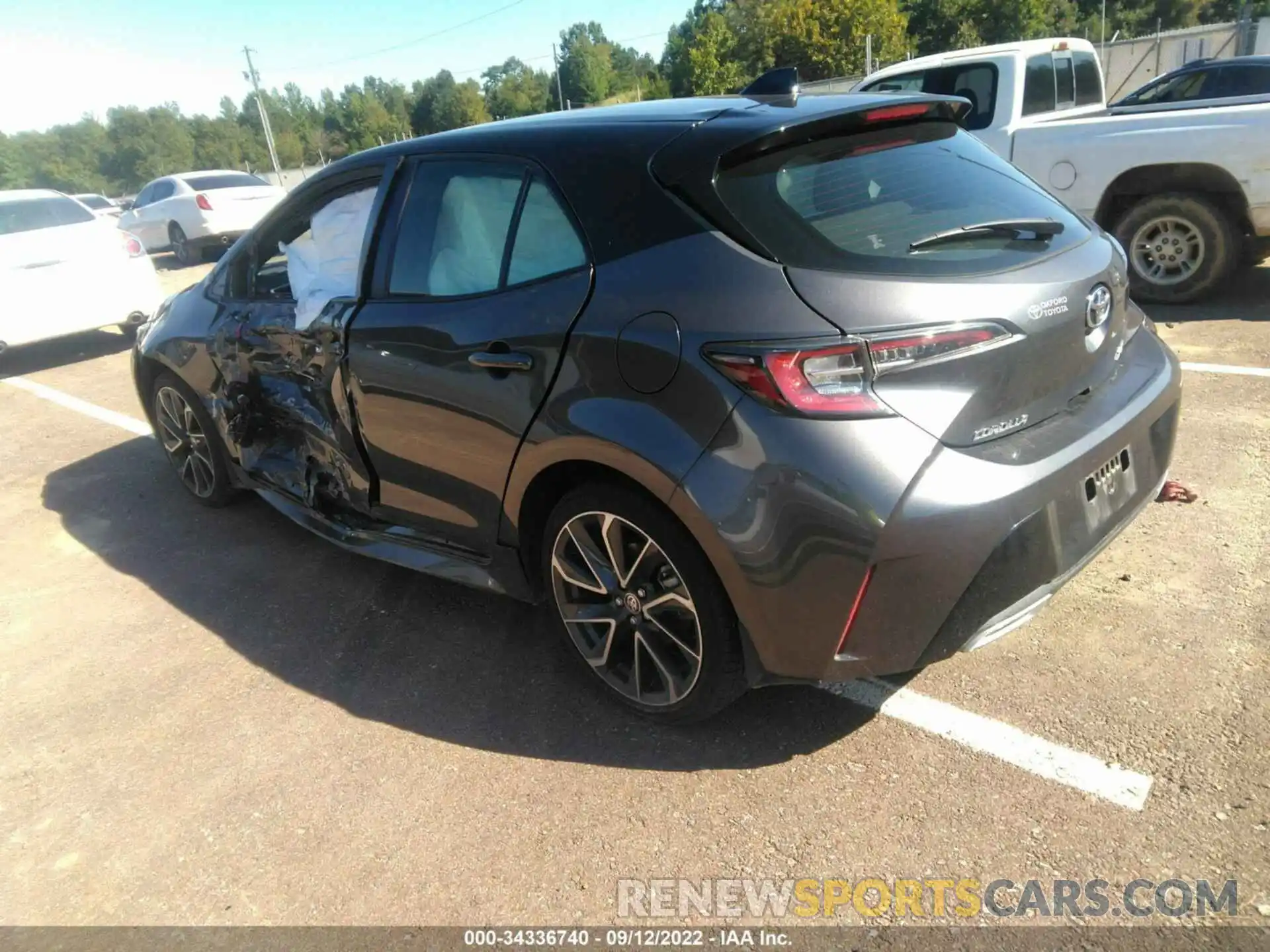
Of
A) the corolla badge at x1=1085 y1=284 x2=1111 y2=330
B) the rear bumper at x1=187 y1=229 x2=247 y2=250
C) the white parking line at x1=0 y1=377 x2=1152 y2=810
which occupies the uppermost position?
the corolla badge at x1=1085 y1=284 x2=1111 y2=330

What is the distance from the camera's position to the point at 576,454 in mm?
2656

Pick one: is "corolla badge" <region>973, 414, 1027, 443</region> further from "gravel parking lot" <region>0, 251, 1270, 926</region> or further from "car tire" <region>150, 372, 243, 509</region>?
"car tire" <region>150, 372, 243, 509</region>

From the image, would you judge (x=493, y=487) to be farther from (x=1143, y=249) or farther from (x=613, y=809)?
(x=1143, y=249)

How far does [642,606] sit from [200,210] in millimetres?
16042

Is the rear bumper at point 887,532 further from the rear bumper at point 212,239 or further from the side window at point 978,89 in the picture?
the rear bumper at point 212,239

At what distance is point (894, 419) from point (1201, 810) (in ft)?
4.15

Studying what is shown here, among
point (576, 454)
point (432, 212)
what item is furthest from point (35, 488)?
point (576, 454)

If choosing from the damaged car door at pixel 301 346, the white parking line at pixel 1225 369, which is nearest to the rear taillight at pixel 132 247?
the damaged car door at pixel 301 346

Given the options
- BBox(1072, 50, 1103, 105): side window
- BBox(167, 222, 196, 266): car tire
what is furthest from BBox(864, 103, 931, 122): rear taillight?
BBox(167, 222, 196, 266): car tire

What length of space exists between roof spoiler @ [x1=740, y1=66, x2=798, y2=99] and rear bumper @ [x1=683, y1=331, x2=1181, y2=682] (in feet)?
4.64

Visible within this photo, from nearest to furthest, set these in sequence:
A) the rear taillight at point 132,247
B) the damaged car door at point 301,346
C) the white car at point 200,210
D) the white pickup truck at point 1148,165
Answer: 1. the damaged car door at point 301,346
2. the white pickup truck at point 1148,165
3. the rear taillight at point 132,247
4. the white car at point 200,210

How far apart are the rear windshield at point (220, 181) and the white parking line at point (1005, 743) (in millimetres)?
16693

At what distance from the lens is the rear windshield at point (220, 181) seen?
16.5 m

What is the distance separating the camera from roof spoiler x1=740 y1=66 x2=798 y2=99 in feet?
10.3
